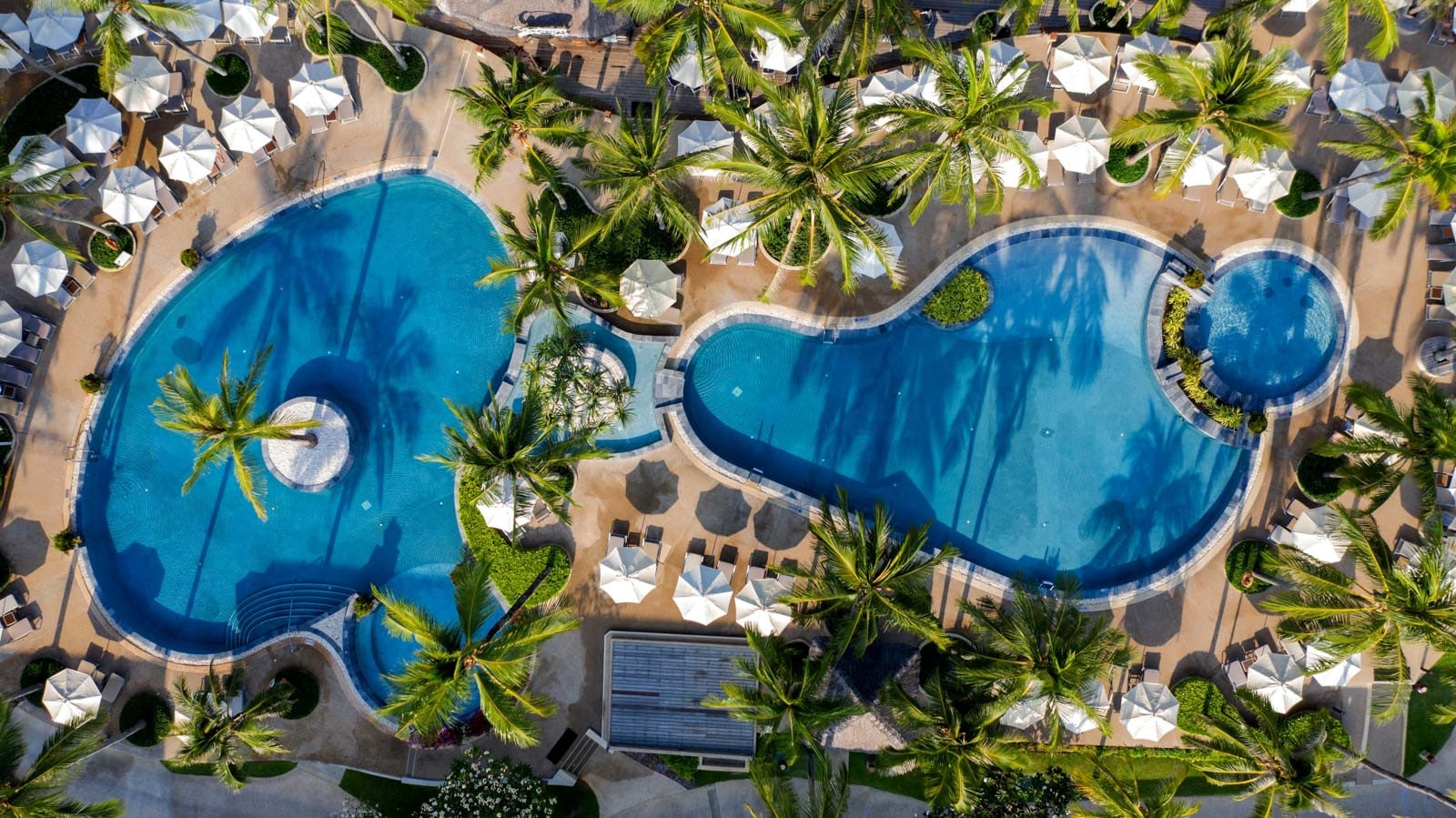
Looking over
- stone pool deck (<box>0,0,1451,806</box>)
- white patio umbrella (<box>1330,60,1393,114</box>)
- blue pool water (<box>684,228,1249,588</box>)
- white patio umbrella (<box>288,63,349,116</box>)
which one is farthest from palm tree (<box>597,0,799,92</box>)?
white patio umbrella (<box>1330,60,1393,114</box>)

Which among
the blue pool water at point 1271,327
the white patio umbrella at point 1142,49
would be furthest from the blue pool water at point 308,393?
the blue pool water at point 1271,327

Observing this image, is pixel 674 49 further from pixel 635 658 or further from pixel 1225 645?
pixel 1225 645

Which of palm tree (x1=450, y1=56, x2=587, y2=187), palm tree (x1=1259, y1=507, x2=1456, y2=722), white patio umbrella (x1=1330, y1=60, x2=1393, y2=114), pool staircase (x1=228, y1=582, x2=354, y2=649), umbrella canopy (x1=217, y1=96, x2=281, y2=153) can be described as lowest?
pool staircase (x1=228, y1=582, x2=354, y2=649)

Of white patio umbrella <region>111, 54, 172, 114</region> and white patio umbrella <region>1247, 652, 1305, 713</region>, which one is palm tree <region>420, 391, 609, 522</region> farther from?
white patio umbrella <region>1247, 652, 1305, 713</region>

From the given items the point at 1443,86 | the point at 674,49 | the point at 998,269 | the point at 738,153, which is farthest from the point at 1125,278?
the point at 674,49

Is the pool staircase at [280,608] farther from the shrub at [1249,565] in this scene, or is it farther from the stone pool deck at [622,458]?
the shrub at [1249,565]

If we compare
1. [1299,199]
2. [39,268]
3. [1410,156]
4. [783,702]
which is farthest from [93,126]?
[1410,156]
